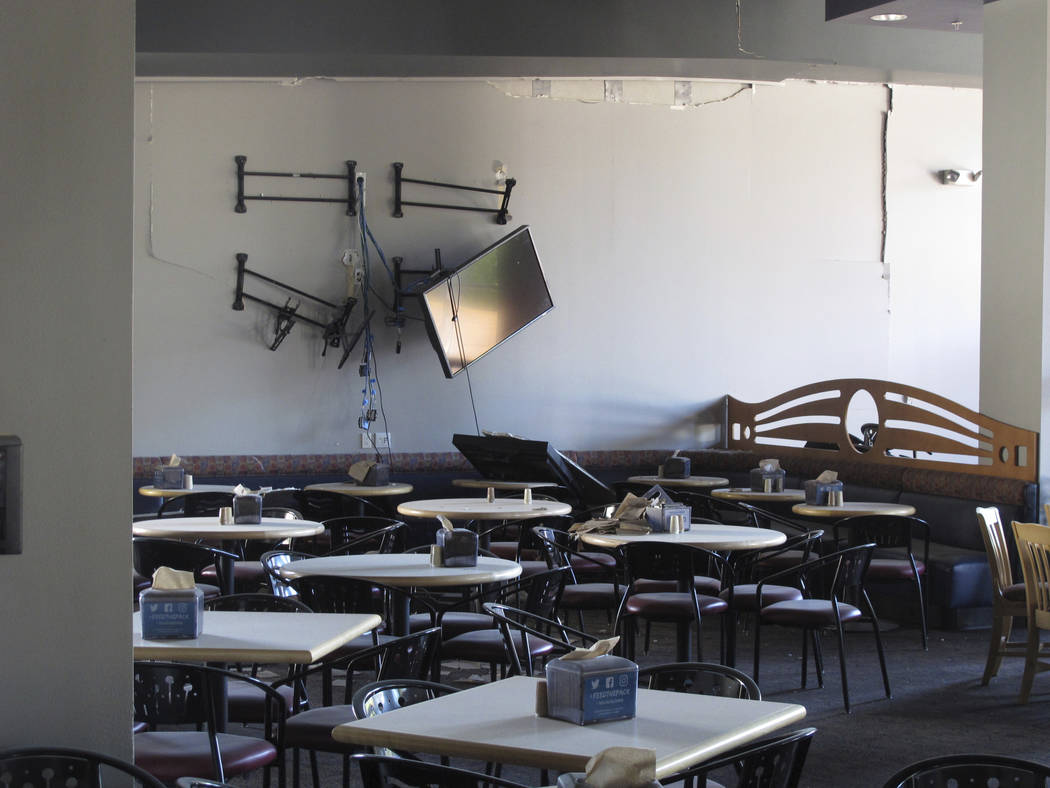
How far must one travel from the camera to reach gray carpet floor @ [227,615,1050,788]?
4.55 m

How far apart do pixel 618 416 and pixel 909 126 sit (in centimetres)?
340

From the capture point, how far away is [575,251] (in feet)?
32.2

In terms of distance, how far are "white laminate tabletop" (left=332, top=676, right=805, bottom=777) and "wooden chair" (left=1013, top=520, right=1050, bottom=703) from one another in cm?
322

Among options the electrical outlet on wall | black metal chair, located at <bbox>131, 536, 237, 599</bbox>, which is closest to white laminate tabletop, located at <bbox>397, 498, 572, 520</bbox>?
black metal chair, located at <bbox>131, 536, 237, 599</bbox>

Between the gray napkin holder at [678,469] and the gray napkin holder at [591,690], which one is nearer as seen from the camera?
the gray napkin holder at [591,690]

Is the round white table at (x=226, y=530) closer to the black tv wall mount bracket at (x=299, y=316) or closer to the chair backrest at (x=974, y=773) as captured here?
the black tv wall mount bracket at (x=299, y=316)

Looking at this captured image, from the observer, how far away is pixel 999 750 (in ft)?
15.4

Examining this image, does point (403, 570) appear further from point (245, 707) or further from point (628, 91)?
point (628, 91)

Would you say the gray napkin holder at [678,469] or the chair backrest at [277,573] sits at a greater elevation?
the gray napkin holder at [678,469]

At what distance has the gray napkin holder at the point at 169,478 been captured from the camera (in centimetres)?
793

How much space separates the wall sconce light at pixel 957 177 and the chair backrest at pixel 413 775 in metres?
9.09

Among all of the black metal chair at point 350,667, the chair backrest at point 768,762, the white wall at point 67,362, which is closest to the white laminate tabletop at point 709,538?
the black metal chair at point 350,667

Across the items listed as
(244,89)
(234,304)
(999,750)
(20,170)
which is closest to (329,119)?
(244,89)

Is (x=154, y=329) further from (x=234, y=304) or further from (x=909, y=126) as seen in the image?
(x=909, y=126)
